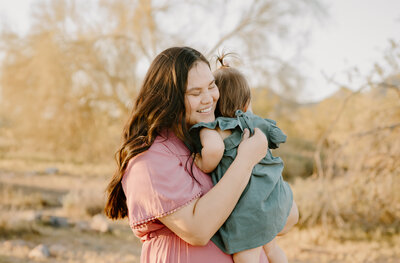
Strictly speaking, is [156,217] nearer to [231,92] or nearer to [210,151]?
[210,151]

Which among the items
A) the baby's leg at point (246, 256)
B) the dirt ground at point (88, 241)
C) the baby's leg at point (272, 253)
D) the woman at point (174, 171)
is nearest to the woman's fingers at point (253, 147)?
the woman at point (174, 171)

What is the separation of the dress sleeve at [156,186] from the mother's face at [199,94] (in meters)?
0.26

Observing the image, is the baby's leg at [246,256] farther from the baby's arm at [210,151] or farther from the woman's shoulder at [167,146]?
the woman's shoulder at [167,146]

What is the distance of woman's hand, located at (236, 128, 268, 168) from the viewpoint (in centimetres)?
177

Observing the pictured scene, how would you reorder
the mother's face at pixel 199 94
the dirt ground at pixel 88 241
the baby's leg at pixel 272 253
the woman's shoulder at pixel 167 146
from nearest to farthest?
the woman's shoulder at pixel 167 146 → the mother's face at pixel 199 94 → the baby's leg at pixel 272 253 → the dirt ground at pixel 88 241

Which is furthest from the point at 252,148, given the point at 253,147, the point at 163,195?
the point at 163,195

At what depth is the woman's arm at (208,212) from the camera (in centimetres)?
160

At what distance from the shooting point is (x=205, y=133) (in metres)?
1.84

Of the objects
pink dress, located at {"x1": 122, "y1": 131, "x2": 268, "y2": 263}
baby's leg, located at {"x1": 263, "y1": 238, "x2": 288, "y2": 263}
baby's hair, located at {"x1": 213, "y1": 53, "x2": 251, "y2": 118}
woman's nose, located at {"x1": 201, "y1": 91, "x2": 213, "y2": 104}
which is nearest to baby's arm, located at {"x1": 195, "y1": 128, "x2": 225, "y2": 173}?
pink dress, located at {"x1": 122, "y1": 131, "x2": 268, "y2": 263}

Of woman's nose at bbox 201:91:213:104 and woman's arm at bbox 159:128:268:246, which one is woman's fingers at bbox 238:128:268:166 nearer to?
woman's arm at bbox 159:128:268:246

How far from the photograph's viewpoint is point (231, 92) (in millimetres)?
2203

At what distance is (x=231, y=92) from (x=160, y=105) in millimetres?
528

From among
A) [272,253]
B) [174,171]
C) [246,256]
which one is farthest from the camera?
[272,253]

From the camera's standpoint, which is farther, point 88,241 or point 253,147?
point 88,241
